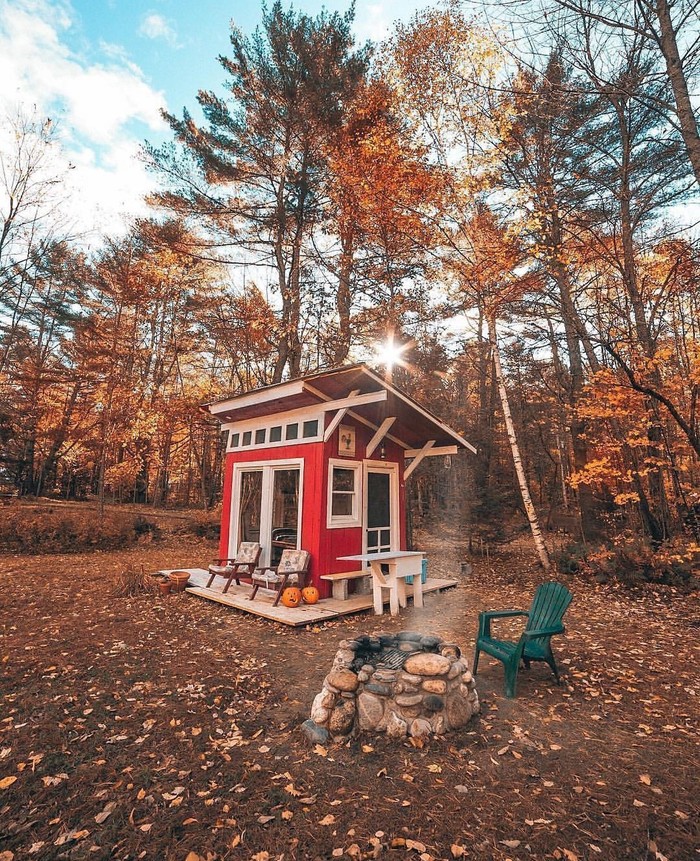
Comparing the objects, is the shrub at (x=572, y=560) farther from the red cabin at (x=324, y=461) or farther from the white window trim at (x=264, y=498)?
the white window trim at (x=264, y=498)

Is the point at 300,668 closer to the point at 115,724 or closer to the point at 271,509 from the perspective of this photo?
the point at 115,724

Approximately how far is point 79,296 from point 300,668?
19137 mm

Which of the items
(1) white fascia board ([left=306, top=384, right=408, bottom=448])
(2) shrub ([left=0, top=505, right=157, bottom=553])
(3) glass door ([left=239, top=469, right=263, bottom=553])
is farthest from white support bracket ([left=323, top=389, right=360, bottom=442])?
(2) shrub ([left=0, top=505, right=157, bottom=553])

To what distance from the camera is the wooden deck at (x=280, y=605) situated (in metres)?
5.89

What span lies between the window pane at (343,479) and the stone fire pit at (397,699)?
13.3ft

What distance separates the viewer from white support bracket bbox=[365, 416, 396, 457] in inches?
296

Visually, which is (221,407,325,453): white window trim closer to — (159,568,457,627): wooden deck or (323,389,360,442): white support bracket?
(323,389,360,442): white support bracket

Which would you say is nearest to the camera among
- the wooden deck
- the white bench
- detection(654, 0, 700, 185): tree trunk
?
detection(654, 0, 700, 185): tree trunk

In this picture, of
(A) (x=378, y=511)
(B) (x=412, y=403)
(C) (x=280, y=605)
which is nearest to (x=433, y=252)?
Answer: (B) (x=412, y=403)

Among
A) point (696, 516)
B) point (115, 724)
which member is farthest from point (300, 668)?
point (696, 516)

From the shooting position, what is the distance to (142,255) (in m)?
14.5

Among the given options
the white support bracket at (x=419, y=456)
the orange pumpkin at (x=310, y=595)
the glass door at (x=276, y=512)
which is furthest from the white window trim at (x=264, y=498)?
the white support bracket at (x=419, y=456)

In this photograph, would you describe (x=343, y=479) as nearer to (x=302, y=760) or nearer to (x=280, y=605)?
(x=280, y=605)

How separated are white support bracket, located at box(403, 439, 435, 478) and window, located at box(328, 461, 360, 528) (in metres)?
1.55
